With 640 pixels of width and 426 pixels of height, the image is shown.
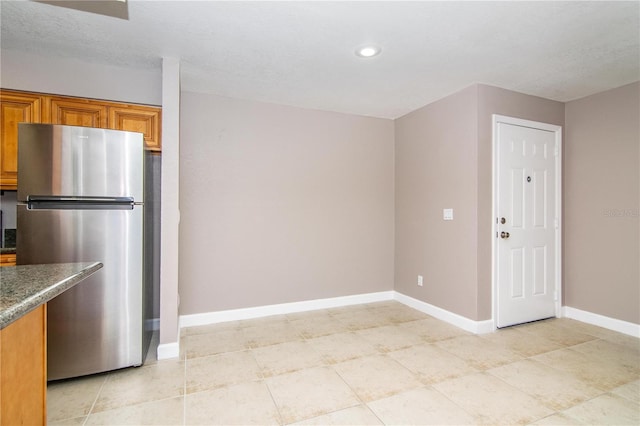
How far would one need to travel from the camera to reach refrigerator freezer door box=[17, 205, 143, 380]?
2.28 m

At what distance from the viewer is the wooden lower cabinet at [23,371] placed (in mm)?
1079

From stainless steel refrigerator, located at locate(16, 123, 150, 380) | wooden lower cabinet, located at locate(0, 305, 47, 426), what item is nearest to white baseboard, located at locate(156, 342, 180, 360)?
stainless steel refrigerator, located at locate(16, 123, 150, 380)

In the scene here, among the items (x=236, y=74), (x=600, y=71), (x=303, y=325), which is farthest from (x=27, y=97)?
(x=600, y=71)

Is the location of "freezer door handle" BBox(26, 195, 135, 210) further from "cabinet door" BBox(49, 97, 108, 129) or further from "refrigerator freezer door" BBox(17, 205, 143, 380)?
"cabinet door" BBox(49, 97, 108, 129)

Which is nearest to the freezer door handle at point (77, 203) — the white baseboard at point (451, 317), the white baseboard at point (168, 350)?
the white baseboard at point (168, 350)

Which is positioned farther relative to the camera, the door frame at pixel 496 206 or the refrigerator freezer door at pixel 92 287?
the door frame at pixel 496 206

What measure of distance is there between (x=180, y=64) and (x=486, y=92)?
2.93 metres

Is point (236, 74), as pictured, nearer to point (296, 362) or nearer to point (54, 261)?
point (54, 261)

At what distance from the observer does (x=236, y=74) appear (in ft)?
10.0

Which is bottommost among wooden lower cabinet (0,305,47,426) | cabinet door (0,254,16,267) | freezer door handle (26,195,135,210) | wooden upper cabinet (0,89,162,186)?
wooden lower cabinet (0,305,47,426)

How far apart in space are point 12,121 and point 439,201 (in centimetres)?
402

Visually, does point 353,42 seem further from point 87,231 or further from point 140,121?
point 87,231

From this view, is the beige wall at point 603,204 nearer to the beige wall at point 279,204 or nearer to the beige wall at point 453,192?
the beige wall at point 453,192

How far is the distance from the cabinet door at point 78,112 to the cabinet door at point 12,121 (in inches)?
4.3
